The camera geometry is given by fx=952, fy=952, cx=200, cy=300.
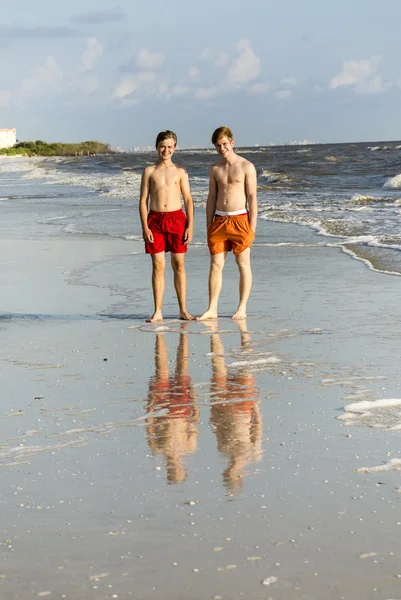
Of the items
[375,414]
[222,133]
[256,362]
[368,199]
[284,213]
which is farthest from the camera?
[368,199]

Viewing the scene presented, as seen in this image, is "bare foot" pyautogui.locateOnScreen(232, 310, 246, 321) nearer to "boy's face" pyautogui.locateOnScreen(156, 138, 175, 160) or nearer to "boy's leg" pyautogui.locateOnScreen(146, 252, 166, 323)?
"boy's leg" pyautogui.locateOnScreen(146, 252, 166, 323)

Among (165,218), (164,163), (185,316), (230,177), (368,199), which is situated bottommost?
(185,316)

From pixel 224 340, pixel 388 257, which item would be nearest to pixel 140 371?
pixel 224 340

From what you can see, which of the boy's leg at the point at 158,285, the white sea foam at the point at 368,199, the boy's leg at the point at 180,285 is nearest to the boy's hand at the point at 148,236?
the boy's leg at the point at 158,285

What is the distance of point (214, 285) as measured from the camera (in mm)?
8219

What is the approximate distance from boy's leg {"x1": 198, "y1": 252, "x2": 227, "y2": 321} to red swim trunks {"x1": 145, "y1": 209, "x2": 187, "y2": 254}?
32 centimetres

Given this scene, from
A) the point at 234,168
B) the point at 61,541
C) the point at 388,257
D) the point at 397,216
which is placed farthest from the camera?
the point at 397,216

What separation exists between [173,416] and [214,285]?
332 cm

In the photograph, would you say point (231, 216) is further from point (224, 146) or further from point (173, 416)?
point (173, 416)

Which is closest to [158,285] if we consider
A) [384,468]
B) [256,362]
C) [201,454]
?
[256,362]

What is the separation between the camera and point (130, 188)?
1249 inches

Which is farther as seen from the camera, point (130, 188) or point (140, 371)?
point (130, 188)

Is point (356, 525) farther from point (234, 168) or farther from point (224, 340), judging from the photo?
point (234, 168)

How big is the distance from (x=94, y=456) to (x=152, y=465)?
309mm
